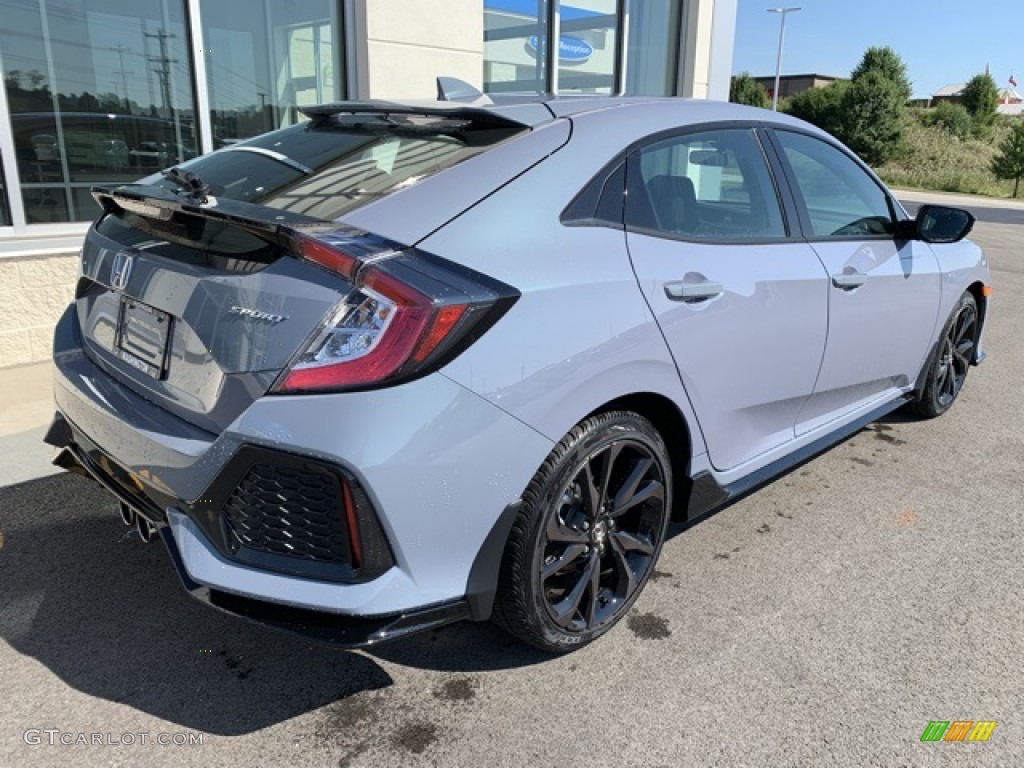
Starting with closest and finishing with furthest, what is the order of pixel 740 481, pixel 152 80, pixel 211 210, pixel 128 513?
pixel 211 210, pixel 128 513, pixel 740 481, pixel 152 80

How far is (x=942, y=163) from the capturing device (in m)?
44.7

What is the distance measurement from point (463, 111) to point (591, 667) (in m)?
1.77

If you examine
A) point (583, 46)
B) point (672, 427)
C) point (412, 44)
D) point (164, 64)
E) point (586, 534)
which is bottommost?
point (586, 534)

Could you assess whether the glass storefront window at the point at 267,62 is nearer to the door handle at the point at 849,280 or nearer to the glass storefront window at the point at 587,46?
the glass storefront window at the point at 587,46

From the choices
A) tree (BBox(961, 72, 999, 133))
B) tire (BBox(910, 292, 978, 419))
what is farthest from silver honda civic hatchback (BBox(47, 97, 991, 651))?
tree (BBox(961, 72, 999, 133))

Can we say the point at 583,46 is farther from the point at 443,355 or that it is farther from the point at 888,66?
the point at 888,66

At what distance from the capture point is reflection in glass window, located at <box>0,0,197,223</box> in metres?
5.56

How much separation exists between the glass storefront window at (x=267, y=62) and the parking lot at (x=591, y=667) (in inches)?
161

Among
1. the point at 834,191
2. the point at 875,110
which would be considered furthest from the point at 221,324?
the point at 875,110

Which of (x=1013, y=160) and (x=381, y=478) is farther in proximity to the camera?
(x=1013, y=160)

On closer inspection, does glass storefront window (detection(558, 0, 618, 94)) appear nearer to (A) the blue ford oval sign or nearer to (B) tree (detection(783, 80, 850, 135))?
(A) the blue ford oval sign

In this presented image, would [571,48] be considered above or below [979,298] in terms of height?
above

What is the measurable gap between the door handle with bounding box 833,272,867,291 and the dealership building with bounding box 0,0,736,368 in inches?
180

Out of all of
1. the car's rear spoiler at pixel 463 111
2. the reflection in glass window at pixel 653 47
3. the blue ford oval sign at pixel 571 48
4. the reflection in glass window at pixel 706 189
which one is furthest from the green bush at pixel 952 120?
the car's rear spoiler at pixel 463 111
